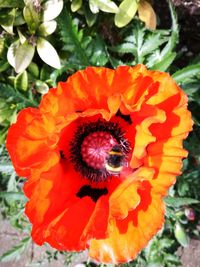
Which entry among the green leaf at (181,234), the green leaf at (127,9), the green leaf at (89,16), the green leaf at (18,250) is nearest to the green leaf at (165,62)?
the green leaf at (127,9)

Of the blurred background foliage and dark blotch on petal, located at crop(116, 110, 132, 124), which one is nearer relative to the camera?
dark blotch on petal, located at crop(116, 110, 132, 124)

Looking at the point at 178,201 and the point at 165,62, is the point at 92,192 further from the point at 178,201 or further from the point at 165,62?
the point at 165,62

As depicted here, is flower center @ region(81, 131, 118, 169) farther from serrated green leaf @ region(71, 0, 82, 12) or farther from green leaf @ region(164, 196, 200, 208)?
serrated green leaf @ region(71, 0, 82, 12)

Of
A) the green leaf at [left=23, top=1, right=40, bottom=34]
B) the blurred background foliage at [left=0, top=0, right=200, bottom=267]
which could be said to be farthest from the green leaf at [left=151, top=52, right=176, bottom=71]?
the green leaf at [left=23, top=1, right=40, bottom=34]

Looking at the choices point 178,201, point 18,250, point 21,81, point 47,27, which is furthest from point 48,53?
point 18,250

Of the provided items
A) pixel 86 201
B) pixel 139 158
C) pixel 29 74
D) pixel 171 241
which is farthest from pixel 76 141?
pixel 171 241

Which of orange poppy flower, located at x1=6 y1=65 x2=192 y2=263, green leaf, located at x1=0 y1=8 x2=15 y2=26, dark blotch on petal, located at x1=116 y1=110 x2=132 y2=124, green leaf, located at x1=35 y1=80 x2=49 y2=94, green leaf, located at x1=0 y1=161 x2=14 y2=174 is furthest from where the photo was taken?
green leaf, located at x1=35 y1=80 x2=49 y2=94

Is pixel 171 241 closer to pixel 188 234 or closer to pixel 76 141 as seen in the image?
pixel 188 234

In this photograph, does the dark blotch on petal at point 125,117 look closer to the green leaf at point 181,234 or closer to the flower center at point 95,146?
the flower center at point 95,146
